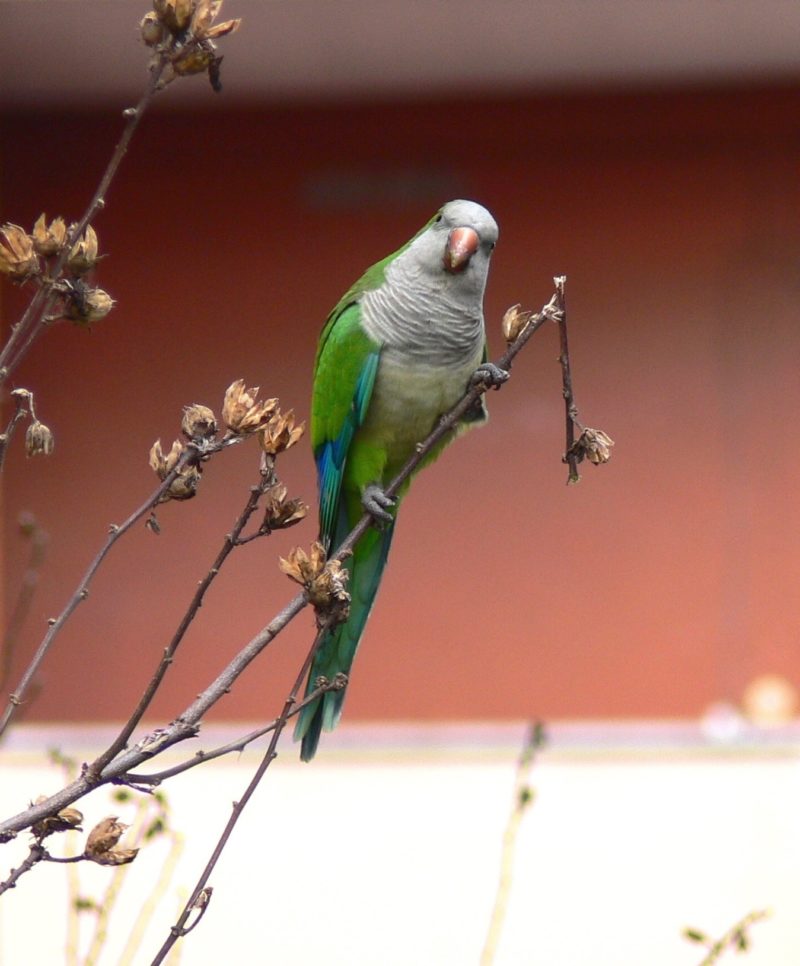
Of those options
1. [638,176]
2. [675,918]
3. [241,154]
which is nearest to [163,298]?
[241,154]

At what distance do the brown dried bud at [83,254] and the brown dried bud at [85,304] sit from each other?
0.02 meters

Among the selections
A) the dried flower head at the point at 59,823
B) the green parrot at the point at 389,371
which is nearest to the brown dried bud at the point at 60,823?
the dried flower head at the point at 59,823

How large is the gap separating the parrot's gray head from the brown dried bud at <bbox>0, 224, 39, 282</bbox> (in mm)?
1065

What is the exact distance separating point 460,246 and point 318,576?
38.0 inches

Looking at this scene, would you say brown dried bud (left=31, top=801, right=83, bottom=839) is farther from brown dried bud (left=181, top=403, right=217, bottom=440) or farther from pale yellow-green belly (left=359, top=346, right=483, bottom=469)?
pale yellow-green belly (left=359, top=346, right=483, bottom=469)

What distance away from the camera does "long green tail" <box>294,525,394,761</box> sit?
194cm

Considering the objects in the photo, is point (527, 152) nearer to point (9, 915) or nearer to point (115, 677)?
point (115, 677)

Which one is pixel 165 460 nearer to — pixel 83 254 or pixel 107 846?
pixel 83 254

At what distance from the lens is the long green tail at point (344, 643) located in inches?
76.3

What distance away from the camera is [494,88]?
5367 millimetres

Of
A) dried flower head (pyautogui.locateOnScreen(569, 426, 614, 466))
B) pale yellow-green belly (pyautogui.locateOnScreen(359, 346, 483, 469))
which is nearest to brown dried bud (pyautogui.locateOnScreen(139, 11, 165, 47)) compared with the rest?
dried flower head (pyautogui.locateOnScreen(569, 426, 614, 466))

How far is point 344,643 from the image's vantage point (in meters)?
2.22

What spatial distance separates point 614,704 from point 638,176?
2.14m

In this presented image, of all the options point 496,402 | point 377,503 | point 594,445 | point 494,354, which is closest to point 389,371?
point 377,503
